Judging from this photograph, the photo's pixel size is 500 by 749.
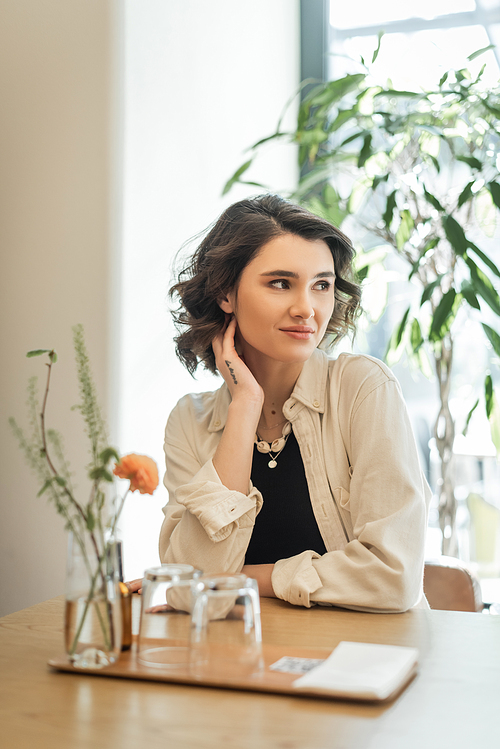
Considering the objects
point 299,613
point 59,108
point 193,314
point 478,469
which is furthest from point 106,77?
point 478,469

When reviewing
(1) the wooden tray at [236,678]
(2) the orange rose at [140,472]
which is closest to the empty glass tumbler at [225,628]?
(1) the wooden tray at [236,678]

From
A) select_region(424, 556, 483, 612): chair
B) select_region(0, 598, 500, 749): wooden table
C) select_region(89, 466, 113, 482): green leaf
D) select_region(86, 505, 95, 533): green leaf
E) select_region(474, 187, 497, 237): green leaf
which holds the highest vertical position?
select_region(474, 187, 497, 237): green leaf

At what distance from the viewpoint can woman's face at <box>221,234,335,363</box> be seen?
154 centimetres

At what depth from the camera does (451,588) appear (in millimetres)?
1651

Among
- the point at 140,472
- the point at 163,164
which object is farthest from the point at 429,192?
the point at 140,472

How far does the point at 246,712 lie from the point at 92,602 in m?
0.23

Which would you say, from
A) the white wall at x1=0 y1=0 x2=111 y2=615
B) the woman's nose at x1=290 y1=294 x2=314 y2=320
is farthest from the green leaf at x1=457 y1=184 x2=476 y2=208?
the white wall at x1=0 y1=0 x2=111 y2=615

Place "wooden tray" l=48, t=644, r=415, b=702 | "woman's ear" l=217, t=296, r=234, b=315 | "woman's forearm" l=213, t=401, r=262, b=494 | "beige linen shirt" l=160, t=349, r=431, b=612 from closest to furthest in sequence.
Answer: "wooden tray" l=48, t=644, r=415, b=702, "beige linen shirt" l=160, t=349, r=431, b=612, "woman's forearm" l=213, t=401, r=262, b=494, "woman's ear" l=217, t=296, r=234, b=315

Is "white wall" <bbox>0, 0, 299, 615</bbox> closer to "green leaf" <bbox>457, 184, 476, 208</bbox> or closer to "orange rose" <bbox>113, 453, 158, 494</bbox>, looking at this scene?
"green leaf" <bbox>457, 184, 476, 208</bbox>

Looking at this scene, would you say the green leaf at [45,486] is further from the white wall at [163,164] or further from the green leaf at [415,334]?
the green leaf at [415,334]

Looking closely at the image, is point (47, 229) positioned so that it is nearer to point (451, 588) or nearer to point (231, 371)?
point (231, 371)

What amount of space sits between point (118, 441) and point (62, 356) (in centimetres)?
27

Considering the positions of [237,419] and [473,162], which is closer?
[237,419]

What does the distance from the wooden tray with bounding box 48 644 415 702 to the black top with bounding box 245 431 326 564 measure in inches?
21.3
